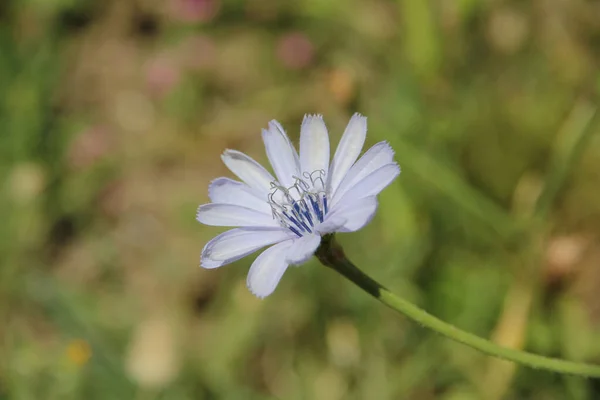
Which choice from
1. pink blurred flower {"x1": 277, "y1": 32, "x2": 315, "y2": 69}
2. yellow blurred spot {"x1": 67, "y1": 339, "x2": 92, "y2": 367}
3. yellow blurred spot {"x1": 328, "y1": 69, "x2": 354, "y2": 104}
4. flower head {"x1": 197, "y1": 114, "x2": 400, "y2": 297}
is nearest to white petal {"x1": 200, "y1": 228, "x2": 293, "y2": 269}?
flower head {"x1": 197, "y1": 114, "x2": 400, "y2": 297}

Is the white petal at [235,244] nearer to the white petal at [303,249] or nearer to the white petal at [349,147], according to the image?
the white petal at [303,249]

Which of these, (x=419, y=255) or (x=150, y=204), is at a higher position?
(x=150, y=204)

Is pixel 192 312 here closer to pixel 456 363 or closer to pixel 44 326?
pixel 44 326

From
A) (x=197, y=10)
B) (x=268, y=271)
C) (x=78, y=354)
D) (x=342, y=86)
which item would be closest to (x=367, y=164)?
(x=268, y=271)

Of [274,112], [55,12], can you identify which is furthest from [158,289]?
[55,12]

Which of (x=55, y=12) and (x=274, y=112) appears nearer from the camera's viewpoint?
(x=274, y=112)

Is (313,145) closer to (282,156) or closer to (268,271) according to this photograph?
(282,156)

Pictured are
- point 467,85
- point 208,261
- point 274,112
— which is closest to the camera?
point 208,261
